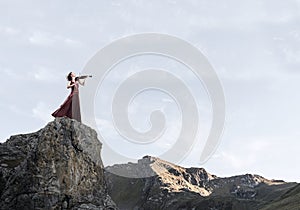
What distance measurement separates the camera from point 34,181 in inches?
1624

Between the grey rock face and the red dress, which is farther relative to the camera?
the red dress

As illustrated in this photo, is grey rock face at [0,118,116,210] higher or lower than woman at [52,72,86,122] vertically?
lower

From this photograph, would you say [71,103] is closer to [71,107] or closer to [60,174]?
[71,107]

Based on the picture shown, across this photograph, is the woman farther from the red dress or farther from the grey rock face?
the grey rock face

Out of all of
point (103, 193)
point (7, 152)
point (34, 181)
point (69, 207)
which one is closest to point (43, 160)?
point (34, 181)

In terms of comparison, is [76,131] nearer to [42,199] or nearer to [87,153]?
[87,153]

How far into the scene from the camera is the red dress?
161 feet

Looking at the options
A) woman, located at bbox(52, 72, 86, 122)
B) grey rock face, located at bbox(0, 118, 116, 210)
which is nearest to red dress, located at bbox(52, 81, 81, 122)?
woman, located at bbox(52, 72, 86, 122)

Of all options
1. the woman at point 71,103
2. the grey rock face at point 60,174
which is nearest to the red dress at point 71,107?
the woman at point 71,103

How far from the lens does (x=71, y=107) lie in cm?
4956

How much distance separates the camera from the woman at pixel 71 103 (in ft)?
162

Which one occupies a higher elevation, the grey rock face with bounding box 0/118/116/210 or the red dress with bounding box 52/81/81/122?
the red dress with bounding box 52/81/81/122

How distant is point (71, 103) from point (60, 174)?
10735 millimetres

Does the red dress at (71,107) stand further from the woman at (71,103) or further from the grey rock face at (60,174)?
the grey rock face at (60,174)
